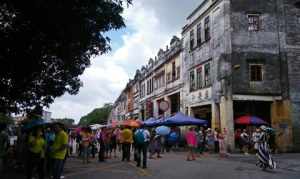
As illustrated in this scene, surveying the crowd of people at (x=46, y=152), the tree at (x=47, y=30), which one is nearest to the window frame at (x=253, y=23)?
the tree at (x=47, y=30)

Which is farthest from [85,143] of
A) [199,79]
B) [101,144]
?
[199,79]

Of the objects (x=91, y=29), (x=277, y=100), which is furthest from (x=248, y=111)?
(x=91, y=29)

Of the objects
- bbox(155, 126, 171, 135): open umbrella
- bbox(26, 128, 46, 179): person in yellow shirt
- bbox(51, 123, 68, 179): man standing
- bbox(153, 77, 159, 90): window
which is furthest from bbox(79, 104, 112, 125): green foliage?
bbox(51, 123, 68, 179): man standing

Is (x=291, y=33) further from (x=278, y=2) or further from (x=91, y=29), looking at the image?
(x=91, y=29)

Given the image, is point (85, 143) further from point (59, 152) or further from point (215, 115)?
point (215, 115)

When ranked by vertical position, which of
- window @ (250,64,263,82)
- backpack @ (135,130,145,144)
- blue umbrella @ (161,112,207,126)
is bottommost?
backpack @ (135,130,145,144)

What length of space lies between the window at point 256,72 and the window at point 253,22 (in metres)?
2.63

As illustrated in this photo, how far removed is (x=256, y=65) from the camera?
107ft

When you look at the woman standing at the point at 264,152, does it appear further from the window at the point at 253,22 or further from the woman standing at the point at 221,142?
the window at the point at 253,22

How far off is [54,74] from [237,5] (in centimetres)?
1626

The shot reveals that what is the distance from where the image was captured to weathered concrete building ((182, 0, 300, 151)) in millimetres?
31969

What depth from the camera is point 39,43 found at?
13555mm

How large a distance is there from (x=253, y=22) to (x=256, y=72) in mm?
3589

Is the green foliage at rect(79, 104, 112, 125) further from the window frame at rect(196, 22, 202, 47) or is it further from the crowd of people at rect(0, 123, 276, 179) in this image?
the crowd of people at rect(0, 123, 276, 179)
